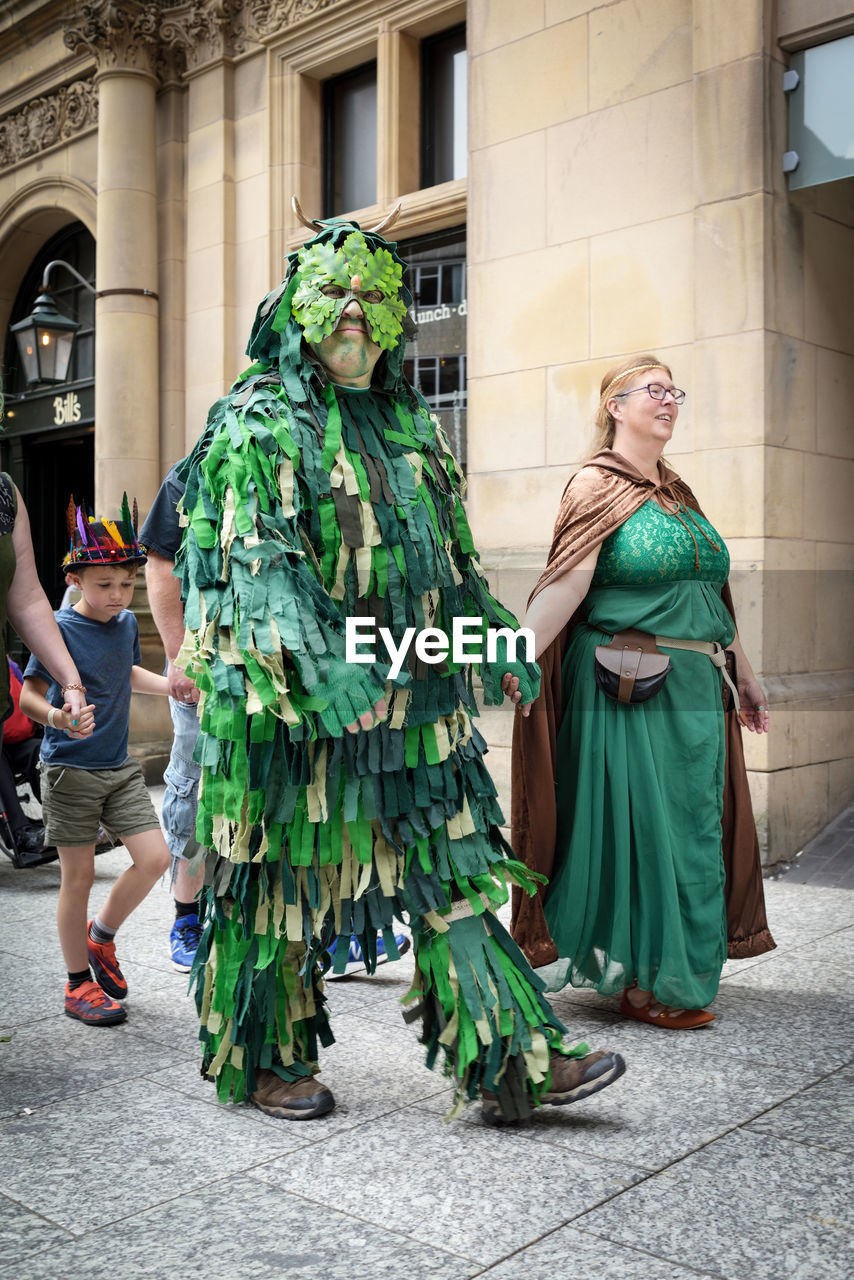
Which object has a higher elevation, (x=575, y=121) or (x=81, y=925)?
(x=575, y=121)

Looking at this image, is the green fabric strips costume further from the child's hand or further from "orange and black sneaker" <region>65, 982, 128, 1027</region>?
"orange and black sneaker" <region>65, 982, 128, 1027</region>

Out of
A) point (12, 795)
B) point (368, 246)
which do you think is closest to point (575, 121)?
point (368, 246)

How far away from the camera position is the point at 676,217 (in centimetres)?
631

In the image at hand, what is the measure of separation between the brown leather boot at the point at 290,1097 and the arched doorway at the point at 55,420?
10301 mm

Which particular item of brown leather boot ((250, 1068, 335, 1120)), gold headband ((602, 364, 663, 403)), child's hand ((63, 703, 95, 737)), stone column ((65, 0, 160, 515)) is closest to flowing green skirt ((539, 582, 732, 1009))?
gold headband ((602, 364, 663, 403))

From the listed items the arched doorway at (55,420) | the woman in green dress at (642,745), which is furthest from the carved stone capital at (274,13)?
the woman in green dress at (642,745)

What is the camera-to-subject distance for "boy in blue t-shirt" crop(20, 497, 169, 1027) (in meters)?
3.89

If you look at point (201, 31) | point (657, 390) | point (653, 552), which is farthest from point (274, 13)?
point (653, 552)

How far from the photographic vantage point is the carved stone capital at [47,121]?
11664mm

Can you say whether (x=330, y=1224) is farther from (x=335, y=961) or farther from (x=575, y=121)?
(x=575, y=121)

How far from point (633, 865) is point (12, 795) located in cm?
358

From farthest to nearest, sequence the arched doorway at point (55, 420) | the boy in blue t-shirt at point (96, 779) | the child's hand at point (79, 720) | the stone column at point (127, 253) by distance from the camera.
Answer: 1. the arched doorway at point (55, 420)
2. the stone column at point (127, 253)
3. the boy in blue t-shirt at point (96, 779)
4. the child's hand at point (79, 720)

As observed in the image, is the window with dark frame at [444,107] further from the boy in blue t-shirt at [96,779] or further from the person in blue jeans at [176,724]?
the boy in blue t-shirt at [96,779]

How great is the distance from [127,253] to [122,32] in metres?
1.84
